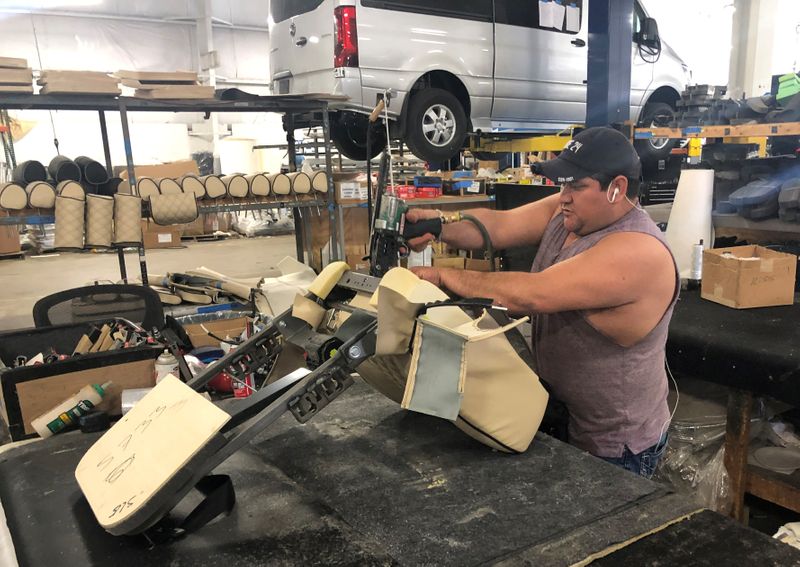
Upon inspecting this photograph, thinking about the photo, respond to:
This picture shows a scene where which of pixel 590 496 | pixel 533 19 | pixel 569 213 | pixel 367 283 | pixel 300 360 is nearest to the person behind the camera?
pixel 590 496

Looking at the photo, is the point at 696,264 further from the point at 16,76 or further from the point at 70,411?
the point at 16,76

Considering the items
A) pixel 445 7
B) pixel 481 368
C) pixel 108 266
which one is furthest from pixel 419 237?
pixel 108 266

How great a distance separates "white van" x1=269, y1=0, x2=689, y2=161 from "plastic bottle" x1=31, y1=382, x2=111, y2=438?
11.7 ft

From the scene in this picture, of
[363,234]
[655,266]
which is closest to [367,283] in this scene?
[655,266]

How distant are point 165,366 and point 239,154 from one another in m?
9.65

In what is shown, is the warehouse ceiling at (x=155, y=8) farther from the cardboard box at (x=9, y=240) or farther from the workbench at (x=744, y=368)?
the workbench at (x=744, y=368)

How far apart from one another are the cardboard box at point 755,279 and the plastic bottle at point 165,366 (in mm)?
2298

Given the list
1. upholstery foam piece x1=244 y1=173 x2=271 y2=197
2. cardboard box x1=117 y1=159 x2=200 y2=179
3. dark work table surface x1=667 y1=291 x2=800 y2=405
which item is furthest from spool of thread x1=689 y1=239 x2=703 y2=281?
cardboard box x1=117 y1=159 x2=200 y2=179

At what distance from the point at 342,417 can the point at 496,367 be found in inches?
18.7

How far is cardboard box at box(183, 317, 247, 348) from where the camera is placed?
3488mm

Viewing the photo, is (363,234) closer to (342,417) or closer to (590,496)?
(342,417)

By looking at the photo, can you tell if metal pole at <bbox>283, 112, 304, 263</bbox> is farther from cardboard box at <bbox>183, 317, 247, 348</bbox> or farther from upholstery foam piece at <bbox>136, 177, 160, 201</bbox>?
cardboard box at <bbox>183, 317, 247, 348</bbox>

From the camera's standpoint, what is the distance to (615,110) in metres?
5.21

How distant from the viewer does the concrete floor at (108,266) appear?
6016 millimetres
